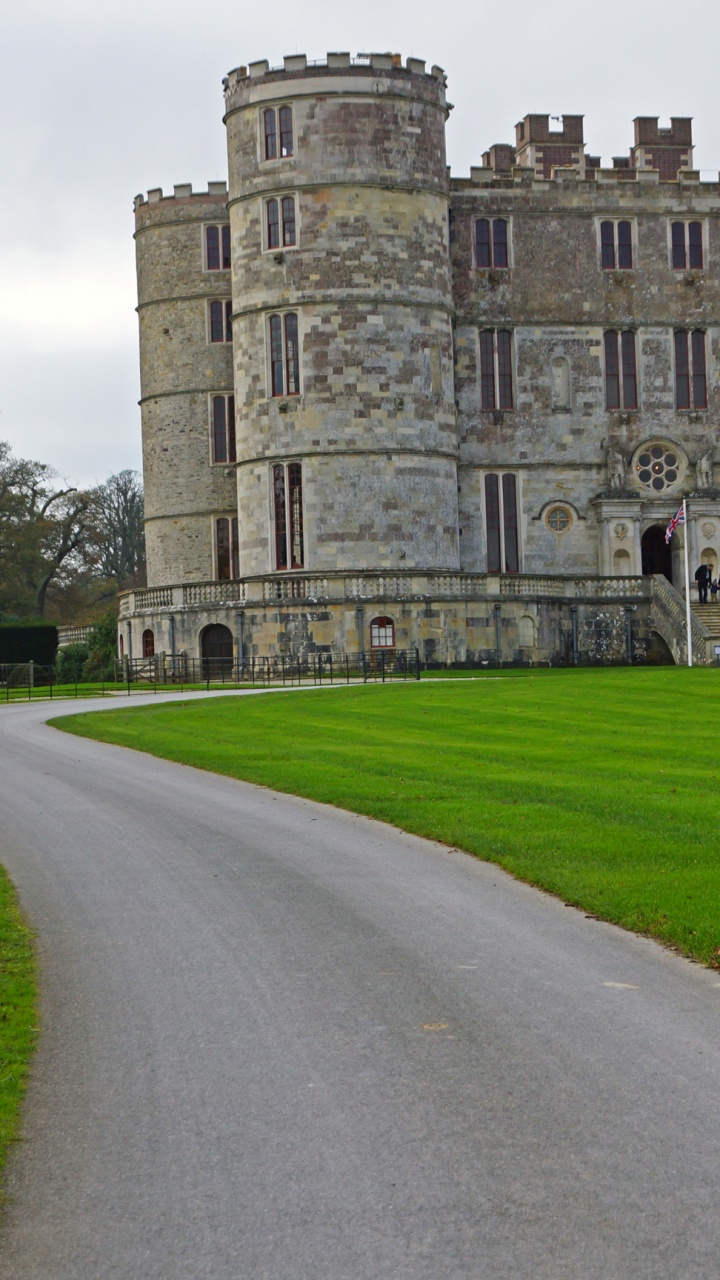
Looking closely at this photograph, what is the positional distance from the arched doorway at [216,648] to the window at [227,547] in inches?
272

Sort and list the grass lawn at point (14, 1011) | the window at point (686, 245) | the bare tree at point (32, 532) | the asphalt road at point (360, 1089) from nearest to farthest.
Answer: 1. the asphalt road at point (360, 1089)
2. the grass lawn at point (14, 1011)
3. the window at point (686, 245)
4. the bare tree at point (32, 532)

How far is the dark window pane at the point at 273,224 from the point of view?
49.0m

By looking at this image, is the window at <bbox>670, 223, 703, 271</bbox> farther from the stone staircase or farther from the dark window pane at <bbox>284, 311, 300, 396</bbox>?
the dark window pane at <bbox>284, 311, 300, 396</bbox>

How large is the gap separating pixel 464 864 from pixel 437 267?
39877mm

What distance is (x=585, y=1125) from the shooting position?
632 cm

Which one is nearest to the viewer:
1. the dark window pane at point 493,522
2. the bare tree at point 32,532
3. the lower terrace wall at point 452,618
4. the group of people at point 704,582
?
the lower terrace wall at point 452,618

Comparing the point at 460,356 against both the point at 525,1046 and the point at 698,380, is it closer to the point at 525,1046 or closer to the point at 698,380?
the point at 698,380

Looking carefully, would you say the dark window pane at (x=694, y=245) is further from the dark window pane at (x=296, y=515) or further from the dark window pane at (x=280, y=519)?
the dark window pane at (x=280, y=519)

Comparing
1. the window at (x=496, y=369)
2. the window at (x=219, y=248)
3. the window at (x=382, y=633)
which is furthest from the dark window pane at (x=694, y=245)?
the window at (x=382, y=633)

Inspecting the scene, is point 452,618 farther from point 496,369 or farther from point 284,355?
point 496,369

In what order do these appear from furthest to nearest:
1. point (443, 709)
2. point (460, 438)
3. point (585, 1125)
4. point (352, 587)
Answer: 1. point (460, 438)
2. point (352, 587)
3. point (443, 709)
4. point (585, 1125)

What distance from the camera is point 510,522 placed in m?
53.0

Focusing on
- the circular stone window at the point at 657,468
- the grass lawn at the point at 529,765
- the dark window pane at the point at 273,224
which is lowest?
the grass lawn at the point at 529,765

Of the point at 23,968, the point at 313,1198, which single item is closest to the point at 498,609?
the point at 23,968
